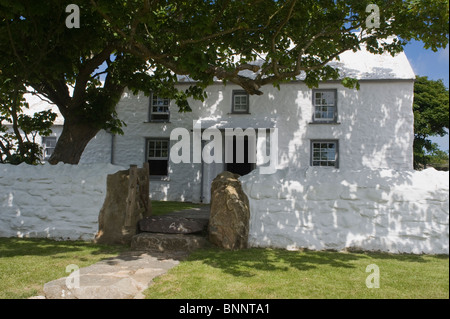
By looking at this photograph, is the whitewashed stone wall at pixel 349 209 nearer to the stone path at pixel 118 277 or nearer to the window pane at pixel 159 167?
the stone path at pixel 118 277

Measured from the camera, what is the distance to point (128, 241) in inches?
314

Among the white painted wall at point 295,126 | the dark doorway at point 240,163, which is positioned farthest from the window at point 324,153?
the dark doorway at point 240,163

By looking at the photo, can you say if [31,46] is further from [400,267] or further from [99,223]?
[400,267]

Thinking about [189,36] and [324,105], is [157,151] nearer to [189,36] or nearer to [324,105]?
[324,105]

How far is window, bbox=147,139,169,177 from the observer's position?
16859 mm

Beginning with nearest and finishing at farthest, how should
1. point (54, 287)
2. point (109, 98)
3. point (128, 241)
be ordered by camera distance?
1. point (54, 287)
2. point (128, 241)
3. point (109, 98)

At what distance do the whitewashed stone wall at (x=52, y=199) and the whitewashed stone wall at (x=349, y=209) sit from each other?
372 centimetres

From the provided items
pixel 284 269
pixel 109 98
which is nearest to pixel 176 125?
pixel 109 98

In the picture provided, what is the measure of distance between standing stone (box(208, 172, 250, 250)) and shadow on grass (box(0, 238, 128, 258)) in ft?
6.65

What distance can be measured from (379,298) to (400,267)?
187cm

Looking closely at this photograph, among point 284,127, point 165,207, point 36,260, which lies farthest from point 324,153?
point 36,260

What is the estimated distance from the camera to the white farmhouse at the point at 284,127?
15070 millimetres

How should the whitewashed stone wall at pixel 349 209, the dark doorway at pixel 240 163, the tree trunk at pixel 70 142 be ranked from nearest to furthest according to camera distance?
the whitewashed stone wall at pixel 349 209, the tree trunk at pixel 70 142, the dark doorway at pixel 240 163

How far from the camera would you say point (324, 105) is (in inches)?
620
